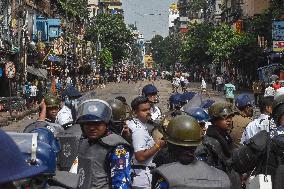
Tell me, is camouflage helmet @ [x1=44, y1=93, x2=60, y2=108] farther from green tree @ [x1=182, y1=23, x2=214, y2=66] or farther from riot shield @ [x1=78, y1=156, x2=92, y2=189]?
green tree @ [x1=182, y1=23, x2=214, y2=66]

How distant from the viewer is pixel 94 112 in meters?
4.75

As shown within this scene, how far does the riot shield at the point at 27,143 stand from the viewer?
128 inches

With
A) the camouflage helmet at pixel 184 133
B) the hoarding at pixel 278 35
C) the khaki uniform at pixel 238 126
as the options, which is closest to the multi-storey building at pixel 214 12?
the hoarding at pixel 278 35

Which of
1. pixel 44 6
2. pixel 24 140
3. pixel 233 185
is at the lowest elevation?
pixel 233 185

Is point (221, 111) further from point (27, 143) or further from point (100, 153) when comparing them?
point (27, 143)

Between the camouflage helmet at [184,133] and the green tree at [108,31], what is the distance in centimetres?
8705

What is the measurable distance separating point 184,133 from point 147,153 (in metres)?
1.47

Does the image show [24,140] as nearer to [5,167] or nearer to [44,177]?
[44,177]

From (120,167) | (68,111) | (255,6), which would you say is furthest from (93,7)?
(120,167)

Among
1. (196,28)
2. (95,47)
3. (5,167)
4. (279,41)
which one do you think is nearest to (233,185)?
(5,167)

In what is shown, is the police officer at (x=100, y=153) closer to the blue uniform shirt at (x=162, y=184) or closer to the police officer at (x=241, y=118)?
the blue uniform shirt at (x=162, y=184)

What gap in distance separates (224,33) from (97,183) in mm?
60813

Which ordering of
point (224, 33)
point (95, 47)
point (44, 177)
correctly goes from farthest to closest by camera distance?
point (95, 47) < point (224, 33) < point (44, 177)

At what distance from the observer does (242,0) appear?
259 feet
